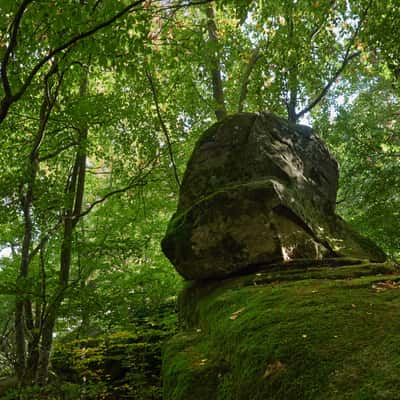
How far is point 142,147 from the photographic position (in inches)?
382

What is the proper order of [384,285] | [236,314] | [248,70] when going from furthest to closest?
[248,70]
[236,314]
[384,285]

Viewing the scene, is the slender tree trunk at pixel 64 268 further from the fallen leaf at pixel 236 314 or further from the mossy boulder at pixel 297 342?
the fallen leaf at pixel 236 314

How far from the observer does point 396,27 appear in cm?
775

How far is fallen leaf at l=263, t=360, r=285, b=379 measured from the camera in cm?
219

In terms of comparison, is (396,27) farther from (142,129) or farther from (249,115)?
(142,129)

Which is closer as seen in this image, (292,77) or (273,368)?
(273,368)

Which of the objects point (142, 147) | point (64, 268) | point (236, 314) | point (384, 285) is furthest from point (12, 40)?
point (142, 147)

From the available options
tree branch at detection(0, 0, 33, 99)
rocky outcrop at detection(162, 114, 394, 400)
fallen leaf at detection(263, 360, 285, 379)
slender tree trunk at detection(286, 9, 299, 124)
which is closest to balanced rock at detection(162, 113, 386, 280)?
rocky outcrop at detection(162, 114, 394, 400)

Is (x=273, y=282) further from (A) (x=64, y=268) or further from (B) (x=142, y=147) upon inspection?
(B) (x=142, y=147)

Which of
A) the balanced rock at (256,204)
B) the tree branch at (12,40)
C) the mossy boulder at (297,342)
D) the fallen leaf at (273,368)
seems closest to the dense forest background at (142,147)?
the balanced rock at (256,204)

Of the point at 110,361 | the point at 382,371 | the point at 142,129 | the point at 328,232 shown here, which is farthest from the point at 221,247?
the point at 110,361

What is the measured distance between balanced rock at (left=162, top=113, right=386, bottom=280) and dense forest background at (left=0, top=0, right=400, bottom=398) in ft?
5.09

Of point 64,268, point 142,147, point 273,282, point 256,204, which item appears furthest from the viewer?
point 142,147

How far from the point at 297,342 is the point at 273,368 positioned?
236 mm
